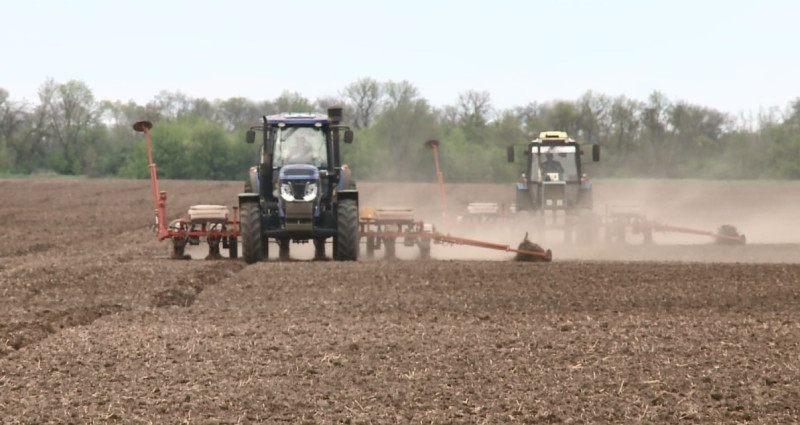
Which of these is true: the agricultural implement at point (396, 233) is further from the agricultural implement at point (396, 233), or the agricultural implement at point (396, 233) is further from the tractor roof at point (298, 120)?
the tractor roof at point (298, 120)

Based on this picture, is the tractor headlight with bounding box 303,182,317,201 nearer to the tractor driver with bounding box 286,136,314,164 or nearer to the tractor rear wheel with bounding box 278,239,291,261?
the tractor driver with bounding box 286,136,314,164

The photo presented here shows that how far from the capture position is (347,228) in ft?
66.6

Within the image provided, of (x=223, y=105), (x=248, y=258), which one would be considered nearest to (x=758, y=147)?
(x=223, y=105)

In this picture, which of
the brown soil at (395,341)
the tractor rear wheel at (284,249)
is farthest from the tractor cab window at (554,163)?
the tractor rear wheel at (284,249)

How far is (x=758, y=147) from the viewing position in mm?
77688

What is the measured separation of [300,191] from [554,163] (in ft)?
32.0

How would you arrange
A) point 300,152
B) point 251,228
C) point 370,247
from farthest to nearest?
point 370,247
point 300,152
point 251,228

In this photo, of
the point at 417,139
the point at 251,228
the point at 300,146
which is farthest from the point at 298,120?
the point at 417,139

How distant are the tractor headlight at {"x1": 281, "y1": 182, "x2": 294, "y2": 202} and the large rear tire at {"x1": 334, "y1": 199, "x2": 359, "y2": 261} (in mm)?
842

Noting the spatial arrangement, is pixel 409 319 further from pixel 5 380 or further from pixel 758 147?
pixel 758 147

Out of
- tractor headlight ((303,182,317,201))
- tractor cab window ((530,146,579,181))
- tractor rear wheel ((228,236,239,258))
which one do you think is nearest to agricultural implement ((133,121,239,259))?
tractor rear wheel ((228,236,239,258))

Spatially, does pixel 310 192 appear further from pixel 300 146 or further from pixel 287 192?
pixel 300 146

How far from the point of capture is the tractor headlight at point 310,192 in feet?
66.1

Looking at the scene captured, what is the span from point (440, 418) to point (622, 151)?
7587 cm
